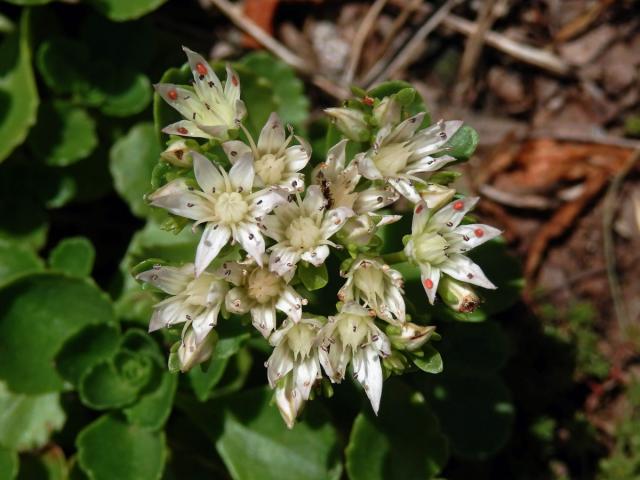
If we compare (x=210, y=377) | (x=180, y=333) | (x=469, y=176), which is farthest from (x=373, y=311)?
(x=469, y=176)

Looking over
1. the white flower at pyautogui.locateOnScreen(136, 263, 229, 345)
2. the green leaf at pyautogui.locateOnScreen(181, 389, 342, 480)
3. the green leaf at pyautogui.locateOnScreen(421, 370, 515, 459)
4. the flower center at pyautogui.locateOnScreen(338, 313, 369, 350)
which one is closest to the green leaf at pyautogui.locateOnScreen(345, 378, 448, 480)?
the green leaf at pyautogui.locateOnScreen(181, 389, 342, 480)

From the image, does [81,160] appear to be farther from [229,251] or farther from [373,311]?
[373,311]

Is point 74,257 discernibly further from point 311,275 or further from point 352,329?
point 352,329

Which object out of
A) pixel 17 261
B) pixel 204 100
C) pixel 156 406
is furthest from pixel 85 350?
pixel 204 100

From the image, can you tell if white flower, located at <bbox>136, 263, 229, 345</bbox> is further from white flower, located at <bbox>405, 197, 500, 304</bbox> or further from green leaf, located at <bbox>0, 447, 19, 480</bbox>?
green leaf, located at <bbox>0, 447, 19, 480</bbox>

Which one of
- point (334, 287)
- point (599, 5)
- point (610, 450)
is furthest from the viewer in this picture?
point (599, 5)

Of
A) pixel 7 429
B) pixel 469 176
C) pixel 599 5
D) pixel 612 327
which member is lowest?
pixel 7 429
